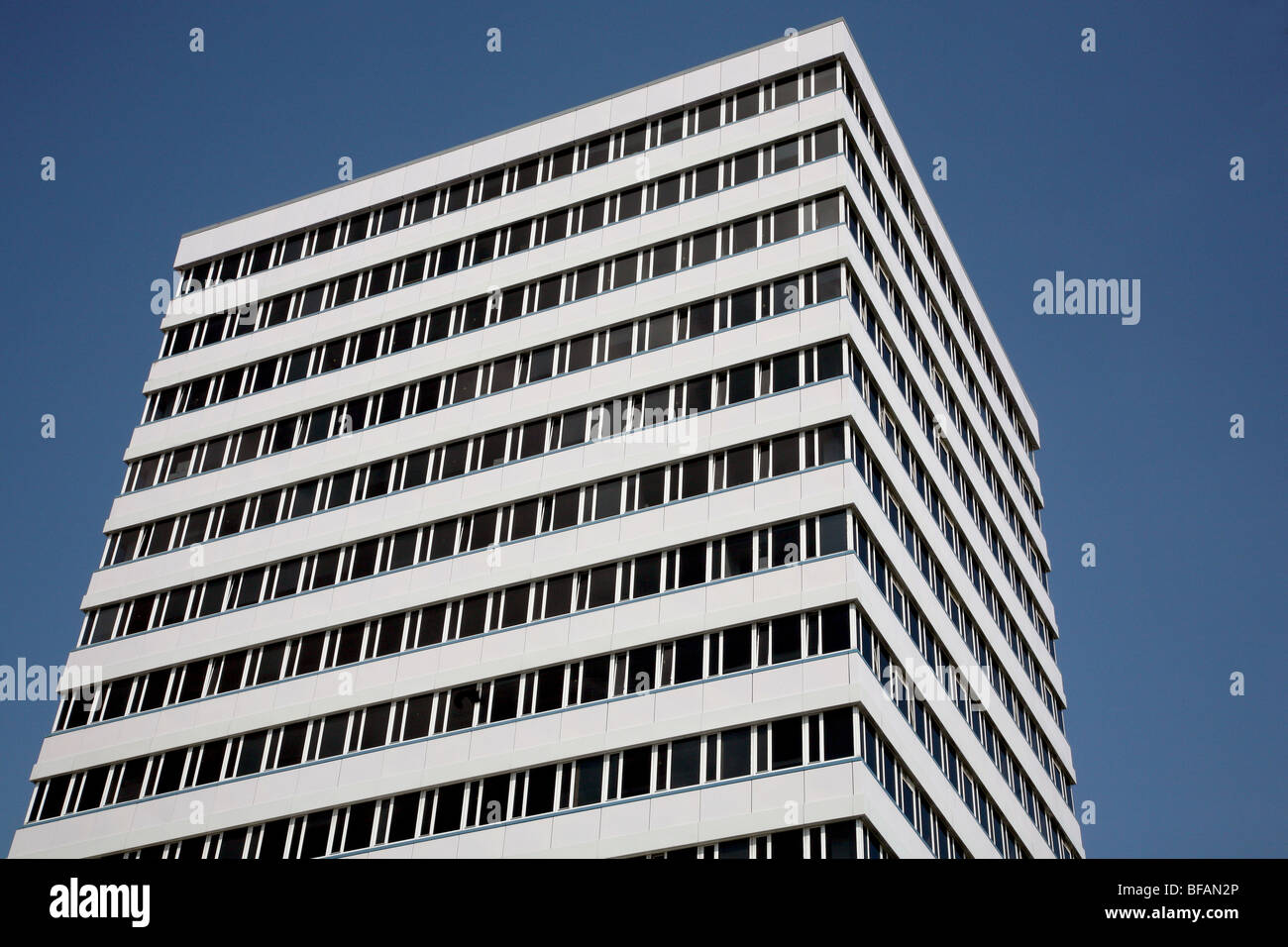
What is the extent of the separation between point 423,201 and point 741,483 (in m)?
26.8

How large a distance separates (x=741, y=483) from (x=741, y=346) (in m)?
6.40

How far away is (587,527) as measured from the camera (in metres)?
57.1

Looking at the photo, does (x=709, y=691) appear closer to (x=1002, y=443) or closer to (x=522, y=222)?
(x=522, y=222)

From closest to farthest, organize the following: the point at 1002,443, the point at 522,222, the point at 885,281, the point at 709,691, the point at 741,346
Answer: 1. the point at 709,691
2. the point at 741,346
3. the point at 885,281
4. the point at 522,222
5. the point at 1002,443

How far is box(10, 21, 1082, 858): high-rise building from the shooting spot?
50438 millimetres

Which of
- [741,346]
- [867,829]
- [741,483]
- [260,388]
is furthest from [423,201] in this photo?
[867,829]

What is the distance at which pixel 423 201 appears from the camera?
241ft

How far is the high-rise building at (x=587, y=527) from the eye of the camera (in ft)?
165

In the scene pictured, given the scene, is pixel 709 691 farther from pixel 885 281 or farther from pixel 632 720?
pixel 885 281

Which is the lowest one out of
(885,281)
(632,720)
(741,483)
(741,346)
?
(632,720)

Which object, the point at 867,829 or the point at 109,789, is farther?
the point at 109,789
